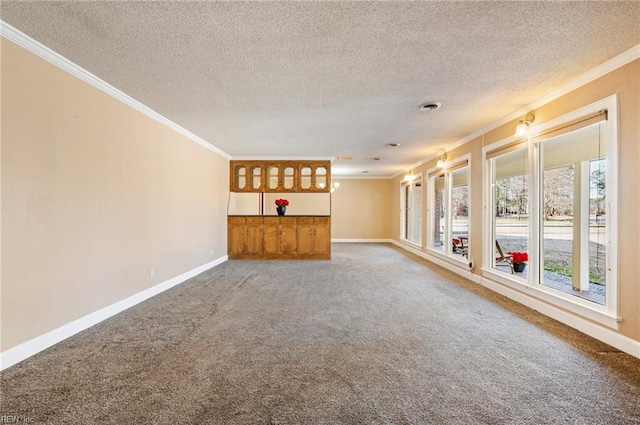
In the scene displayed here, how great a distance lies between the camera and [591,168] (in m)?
3.10

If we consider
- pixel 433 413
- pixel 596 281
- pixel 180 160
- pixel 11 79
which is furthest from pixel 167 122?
pixel 596 281

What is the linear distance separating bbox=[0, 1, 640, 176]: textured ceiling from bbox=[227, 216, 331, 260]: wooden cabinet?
11.1 ft

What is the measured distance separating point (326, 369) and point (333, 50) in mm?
2468

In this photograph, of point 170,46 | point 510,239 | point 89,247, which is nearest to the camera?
point 170,46

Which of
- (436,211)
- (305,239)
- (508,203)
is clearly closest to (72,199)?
(305,239)

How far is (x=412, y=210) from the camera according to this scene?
8.66 m

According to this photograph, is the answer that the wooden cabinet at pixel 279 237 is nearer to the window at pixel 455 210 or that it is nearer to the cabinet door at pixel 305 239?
the cabinet door at pixel 305 239

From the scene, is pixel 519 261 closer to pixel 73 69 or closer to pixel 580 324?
pixel 580 324

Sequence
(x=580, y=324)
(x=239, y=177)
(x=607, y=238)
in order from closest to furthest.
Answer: (x=607, y=238) < (x=580, y=324) < (x=239, y=177)

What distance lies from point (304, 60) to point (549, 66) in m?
2.20

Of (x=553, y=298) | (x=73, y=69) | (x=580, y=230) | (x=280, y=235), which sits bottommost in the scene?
(x=553, y=298)

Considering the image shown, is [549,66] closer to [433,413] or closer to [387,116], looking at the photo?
[387,116]

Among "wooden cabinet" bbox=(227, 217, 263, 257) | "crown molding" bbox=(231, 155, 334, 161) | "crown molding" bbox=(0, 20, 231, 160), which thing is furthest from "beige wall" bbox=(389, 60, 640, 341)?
"wooden cabinet" bbox=(227, 217, 263, 257)

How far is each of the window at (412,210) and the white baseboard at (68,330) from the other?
21.2ft
